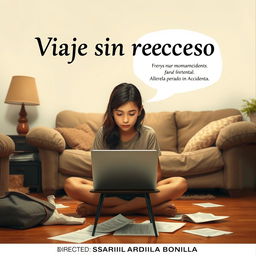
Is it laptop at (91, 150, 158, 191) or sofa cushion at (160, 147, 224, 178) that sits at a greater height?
laptop at (91, 150, 158, 191)

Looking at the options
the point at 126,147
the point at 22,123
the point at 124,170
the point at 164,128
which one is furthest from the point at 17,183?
the point at 124,170

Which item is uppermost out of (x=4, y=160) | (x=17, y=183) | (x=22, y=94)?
(x=22, y=94)

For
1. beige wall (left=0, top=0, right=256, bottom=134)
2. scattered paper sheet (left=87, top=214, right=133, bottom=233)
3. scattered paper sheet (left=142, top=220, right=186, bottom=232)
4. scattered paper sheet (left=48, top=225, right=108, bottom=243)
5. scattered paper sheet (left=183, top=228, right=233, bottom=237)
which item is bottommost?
scattered paper sheet (left=142, top=220, right=186, bottom=232)

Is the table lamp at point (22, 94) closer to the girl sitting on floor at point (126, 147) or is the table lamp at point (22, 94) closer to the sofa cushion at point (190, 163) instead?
the sofa cushion at point (190, 163)

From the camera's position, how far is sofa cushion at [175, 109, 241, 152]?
3.76 metres

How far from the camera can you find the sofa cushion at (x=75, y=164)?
3117 millimetres

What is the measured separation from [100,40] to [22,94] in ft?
3.29

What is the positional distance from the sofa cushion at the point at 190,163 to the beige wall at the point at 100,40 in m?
1.08

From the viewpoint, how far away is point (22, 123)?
3.93m

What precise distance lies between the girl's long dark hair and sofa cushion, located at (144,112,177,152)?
162cm

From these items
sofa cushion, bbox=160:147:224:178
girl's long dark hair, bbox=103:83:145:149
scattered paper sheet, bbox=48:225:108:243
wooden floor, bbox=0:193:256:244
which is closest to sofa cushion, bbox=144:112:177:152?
sofa cushion, bbox=160:147:224:178

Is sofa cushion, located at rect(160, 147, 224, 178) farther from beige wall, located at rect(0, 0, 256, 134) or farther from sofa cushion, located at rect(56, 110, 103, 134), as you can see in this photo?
beige wall, located at rect(0, 0, 256, 134)

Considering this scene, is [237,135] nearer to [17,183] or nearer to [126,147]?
[126,147]

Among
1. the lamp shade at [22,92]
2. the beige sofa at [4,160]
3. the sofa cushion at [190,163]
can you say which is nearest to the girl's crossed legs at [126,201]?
the beige sofa at [4,160]
